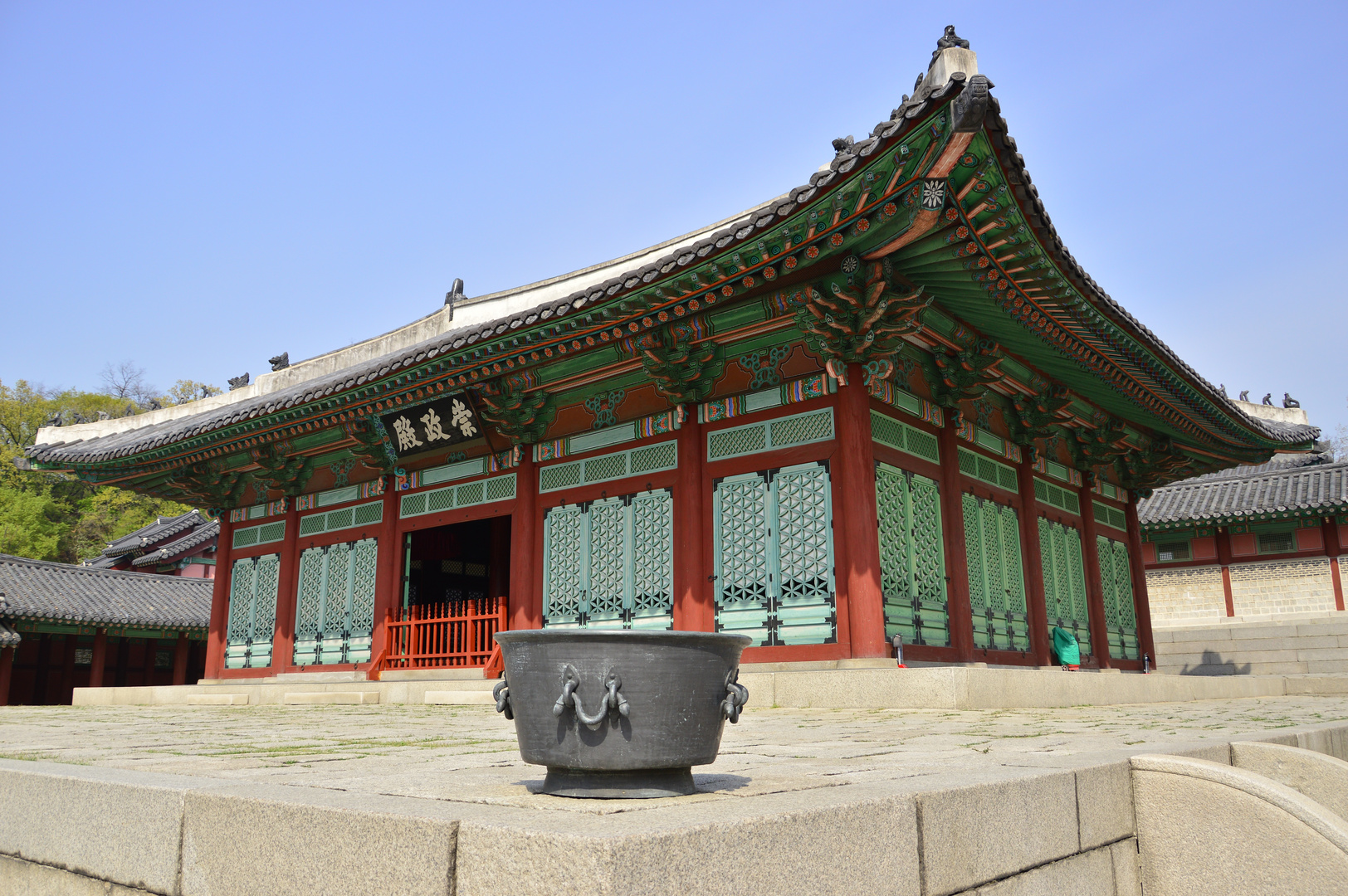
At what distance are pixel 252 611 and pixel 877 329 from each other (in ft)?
38.6

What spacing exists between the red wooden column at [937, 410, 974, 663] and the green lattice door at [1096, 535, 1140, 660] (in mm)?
4706

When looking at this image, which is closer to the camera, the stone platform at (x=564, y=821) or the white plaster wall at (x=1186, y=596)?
the stone platform at (x=564, y=821)

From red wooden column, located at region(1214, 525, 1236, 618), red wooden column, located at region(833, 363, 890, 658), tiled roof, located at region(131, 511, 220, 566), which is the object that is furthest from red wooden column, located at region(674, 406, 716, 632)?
tiled roof, located at region(131, 511, 220, 566)

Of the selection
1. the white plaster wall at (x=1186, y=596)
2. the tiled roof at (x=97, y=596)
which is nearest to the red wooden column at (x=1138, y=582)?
the white plaster wall at (x=1186, y=596)

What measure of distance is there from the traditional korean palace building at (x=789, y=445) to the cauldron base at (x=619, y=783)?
544 centimetres

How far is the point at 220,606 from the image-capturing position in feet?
53.8

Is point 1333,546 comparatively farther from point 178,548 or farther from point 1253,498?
point 178,548

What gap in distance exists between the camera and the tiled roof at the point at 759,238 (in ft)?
23.3

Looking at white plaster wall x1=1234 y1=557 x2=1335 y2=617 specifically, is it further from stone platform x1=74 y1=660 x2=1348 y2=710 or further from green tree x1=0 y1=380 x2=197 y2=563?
green tree x1=0 y1=380 x2=197 y2=563

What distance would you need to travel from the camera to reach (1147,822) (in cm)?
354

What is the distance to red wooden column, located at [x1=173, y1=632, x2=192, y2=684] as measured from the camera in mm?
27156

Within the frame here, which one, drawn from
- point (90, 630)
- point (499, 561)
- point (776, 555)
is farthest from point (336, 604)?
point (90, 630)

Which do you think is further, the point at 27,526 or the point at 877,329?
the point at 27,526

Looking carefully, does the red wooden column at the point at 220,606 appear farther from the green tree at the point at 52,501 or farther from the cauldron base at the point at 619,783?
the green tree at the point at 52,501
